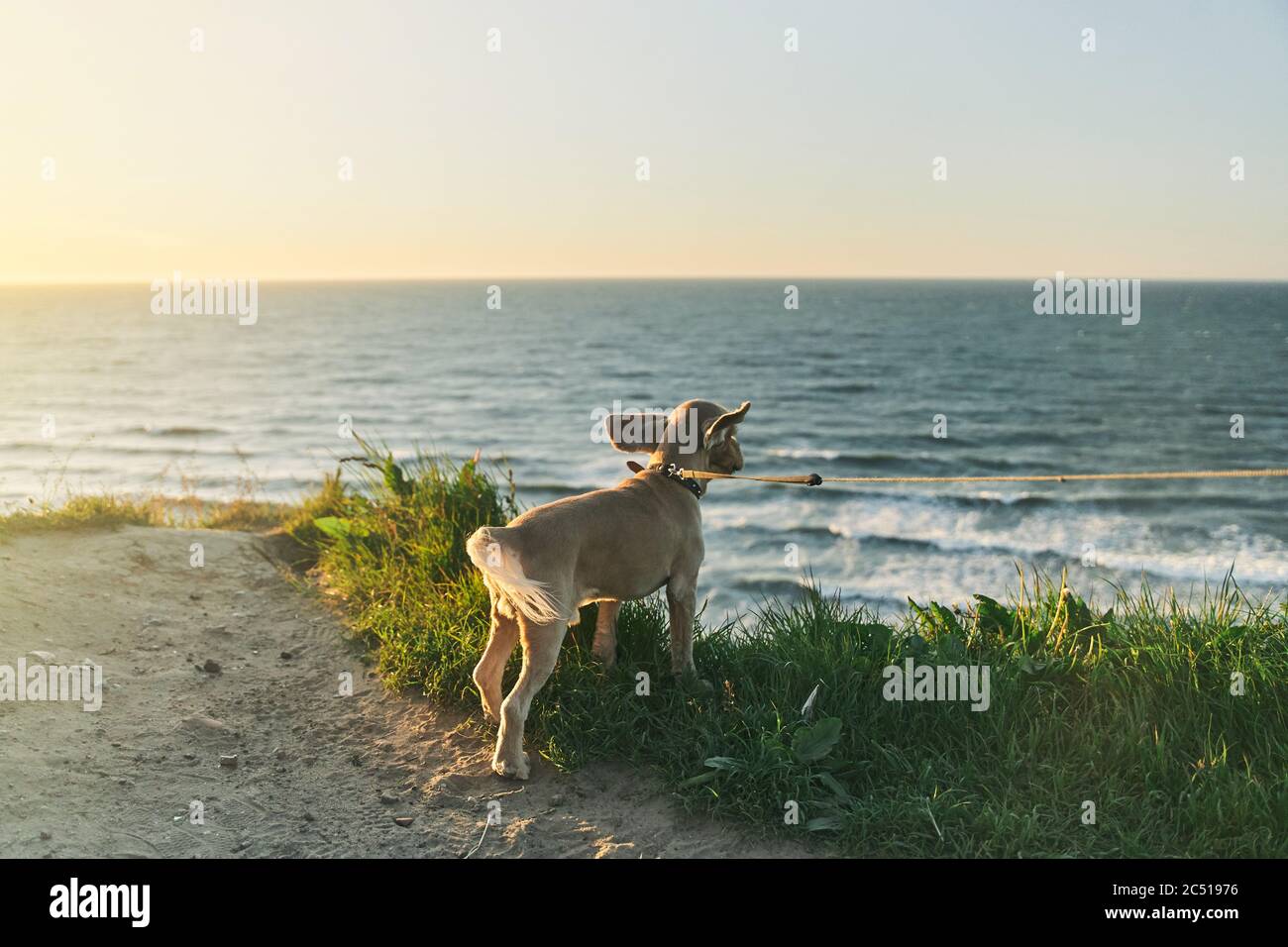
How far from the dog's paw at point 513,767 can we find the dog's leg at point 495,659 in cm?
34

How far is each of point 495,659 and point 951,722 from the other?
2.54m

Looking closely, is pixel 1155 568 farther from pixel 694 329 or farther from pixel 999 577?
pixel 694 329

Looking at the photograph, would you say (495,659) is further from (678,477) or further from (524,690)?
(678,477)

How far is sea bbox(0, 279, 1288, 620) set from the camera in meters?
19.3

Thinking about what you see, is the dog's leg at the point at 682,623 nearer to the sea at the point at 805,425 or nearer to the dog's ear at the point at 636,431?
the dog's ear at the point at 636,431

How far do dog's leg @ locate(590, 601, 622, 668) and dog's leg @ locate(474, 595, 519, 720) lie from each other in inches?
22.6

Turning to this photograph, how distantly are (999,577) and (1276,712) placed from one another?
13.0 metres

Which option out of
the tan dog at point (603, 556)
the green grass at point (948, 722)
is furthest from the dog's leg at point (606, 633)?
the green grass at point (948, 722)

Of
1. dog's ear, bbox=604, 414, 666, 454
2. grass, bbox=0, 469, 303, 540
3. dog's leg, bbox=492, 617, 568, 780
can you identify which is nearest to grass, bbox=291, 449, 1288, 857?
dog's leg, bbox=492, 617, 568, 780

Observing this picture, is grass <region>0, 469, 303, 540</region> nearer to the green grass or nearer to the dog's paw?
the green grass

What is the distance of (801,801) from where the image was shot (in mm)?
4691

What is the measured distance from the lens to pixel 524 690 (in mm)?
5008

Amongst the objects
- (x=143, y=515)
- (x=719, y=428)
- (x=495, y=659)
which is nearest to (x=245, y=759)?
(x=495, y=659)

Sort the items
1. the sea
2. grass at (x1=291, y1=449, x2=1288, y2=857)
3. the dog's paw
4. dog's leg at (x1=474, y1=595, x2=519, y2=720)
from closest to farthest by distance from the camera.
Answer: grass at (x1=291, y1=449, x2=1288, y2=857) < the dog's paw < dog's leg at (x1=474, y1=595, x2=519, y2=720) < the sea
